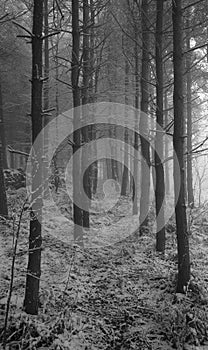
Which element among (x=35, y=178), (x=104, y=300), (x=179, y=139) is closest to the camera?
(x=35, y=178)

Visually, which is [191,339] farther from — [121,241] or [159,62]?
[159,62]

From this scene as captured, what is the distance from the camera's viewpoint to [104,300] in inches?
250

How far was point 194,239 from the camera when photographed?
37.5 ft

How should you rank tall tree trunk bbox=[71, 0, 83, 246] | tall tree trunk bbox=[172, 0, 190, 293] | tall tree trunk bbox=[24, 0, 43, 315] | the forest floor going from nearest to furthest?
the forest floor < tall tree trunk bbox=[24, 0, 43, 315] < tall tree trunk bbox=[172, 0, 190, 293] < tall tree trunk bbox=[71, 0, 83, 246]

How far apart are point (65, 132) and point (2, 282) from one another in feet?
42.5

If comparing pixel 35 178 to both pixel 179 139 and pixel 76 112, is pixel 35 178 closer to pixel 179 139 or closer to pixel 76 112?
pixel 179 139

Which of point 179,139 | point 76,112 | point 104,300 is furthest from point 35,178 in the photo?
point 76,112

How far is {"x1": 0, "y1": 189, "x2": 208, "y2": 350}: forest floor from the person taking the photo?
16.4ft

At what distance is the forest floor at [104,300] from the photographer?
4.98 m

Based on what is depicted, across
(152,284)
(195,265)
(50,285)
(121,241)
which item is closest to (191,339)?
(152,284)

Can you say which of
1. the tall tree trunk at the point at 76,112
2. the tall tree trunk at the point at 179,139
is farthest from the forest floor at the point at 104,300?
the tall tree trunk at the point at 76,112

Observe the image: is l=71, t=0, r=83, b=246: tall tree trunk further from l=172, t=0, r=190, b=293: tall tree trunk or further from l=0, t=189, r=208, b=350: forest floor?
l=172, t=0, r=190, b=293: tall tree trunk

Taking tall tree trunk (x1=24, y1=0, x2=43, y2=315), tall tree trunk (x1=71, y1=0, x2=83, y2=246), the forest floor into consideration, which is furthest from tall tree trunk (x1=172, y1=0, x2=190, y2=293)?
tall tree trunk (x1=71, y1=0, x2=83, y2=246)

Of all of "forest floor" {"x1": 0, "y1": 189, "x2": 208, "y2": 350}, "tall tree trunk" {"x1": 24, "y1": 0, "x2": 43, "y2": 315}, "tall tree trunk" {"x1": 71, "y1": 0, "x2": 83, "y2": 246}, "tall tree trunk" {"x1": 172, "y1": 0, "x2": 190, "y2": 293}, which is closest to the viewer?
"forest floor" {"x1": 0, "y1": 189, "x2": 208, "y2": 350}
